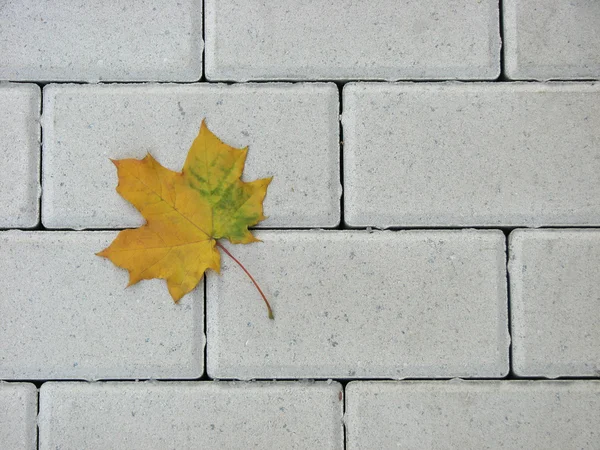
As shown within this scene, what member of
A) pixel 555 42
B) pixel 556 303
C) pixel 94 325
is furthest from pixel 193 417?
pixel 555 42

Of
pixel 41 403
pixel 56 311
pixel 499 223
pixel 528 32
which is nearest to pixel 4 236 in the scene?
pixel 56 311

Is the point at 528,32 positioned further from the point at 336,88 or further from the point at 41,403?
the point at 41,403

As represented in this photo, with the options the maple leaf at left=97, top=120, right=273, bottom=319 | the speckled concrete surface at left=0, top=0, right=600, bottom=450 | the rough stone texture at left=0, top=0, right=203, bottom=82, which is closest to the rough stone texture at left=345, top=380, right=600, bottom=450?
the speckled concrete surface at left=0, top=0, right=600, bottom=450

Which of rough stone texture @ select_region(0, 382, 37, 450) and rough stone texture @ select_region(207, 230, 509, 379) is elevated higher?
rough stone texture @ select_region(207, 230, 509, 379)

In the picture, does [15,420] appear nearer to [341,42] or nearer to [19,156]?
[19,156]

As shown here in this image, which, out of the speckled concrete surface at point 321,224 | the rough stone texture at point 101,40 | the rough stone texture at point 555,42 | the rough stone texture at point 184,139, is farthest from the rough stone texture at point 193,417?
the rough stone texture at point 555,42

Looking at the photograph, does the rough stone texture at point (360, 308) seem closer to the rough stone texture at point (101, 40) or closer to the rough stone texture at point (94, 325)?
the rough stone texture at point (94, 325)

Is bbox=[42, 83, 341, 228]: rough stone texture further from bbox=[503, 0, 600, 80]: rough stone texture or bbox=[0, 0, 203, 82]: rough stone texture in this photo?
bbox=[503, 0, 600, 80]: rough stone texture
